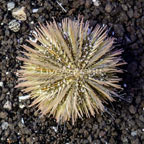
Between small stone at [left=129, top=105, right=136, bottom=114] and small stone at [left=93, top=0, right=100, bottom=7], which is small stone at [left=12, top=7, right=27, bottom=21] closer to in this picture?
small stone at [left=93, top=0, right=100, bottom=7]

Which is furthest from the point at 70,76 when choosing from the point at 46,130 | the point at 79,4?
the point at 79,4

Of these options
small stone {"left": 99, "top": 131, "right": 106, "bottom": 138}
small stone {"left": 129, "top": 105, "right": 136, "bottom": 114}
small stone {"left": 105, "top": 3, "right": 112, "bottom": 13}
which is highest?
small stone {"left": 105, "top": 3, "right": 112, "bottom": 13}

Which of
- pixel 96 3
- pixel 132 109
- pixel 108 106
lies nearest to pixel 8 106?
pixel 108 106

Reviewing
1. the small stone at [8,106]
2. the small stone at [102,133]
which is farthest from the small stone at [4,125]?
the small stone at [102,133]

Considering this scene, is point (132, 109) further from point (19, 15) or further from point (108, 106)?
point (19, 15)

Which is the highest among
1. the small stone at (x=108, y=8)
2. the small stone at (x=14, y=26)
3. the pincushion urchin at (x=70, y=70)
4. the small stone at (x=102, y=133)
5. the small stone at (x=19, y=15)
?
the small stone at (x=19, y=15)

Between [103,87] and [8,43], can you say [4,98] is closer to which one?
A: [8,43]

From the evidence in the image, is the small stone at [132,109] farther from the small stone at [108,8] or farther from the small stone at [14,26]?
the small stone at [14,26]

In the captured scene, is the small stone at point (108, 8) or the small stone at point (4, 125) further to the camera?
the small stone at point (108, 8)

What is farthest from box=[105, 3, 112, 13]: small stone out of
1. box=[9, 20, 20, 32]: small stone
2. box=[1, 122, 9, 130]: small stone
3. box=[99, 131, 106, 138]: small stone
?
box=[1, 122, 9, 130]: small stone
